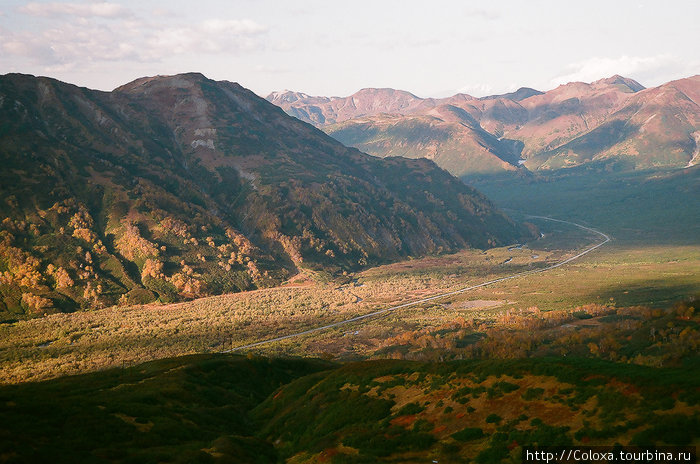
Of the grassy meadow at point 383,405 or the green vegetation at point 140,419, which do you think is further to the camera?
the green vegetation at point 140,419

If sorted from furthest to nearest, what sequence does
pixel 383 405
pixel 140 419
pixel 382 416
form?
1. pixel 383 405
2. pixel 140 419
3. pixel 382 416

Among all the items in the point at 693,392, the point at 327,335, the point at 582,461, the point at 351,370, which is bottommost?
the point at 327,335

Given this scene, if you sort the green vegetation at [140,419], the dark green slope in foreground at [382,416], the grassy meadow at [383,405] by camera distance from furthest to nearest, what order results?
the green vegetation at [140,419] → the grassy meadow at [383,405] → the dark green slope in foreground at [382,416]

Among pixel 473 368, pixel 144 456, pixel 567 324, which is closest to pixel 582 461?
pixel 473 368

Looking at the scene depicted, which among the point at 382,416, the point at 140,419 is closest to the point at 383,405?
the point at 382,416

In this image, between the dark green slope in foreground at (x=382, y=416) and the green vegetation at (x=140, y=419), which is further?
the green vegetation at (x=140, y=419)

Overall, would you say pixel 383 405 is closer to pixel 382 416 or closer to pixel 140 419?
pixel 382 416

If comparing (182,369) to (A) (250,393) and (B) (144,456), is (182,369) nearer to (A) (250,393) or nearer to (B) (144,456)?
(A) (250,393)

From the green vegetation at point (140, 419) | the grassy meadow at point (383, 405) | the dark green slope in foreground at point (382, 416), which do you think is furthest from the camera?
Answer: the green vegetation at point (140, 419)
